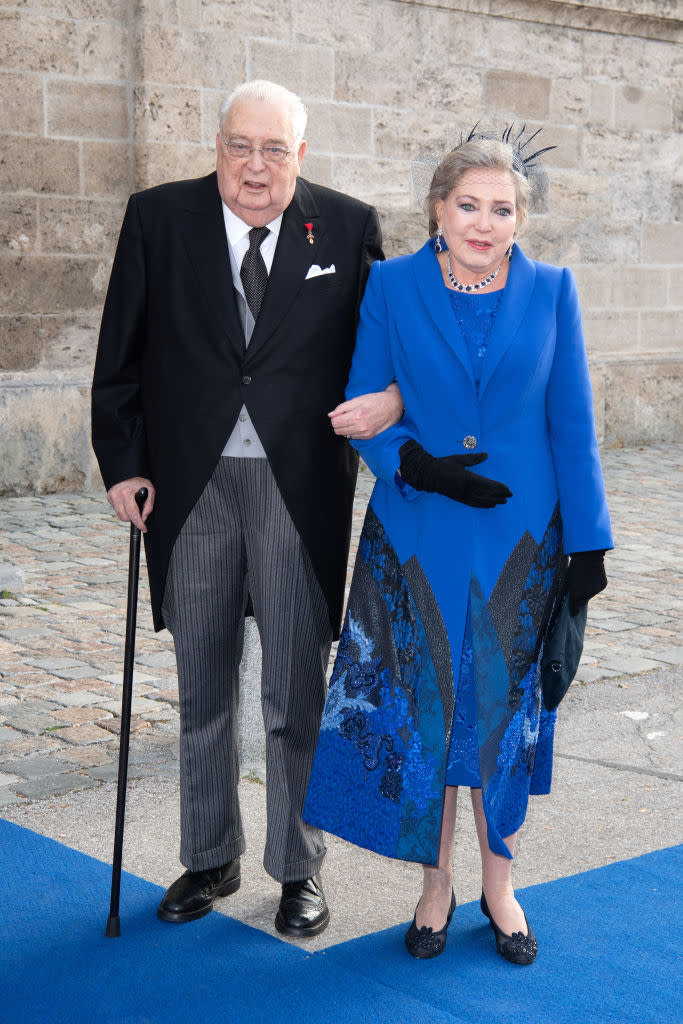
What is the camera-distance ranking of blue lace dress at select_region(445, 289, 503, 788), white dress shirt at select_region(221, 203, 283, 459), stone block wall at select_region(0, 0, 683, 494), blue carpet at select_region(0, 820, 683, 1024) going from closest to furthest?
1. blue carpet at select_region(0, 820, 683, 1024)
2. blue lace dress at select_region(445, 289, 503, 788)
3. white dress shirt at select_region(221, 203, 283, 459)
4. stone block wall at select_region(0, 0, 683, 494)

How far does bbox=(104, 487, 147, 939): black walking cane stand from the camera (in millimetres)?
3240

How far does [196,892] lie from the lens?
11.1ft

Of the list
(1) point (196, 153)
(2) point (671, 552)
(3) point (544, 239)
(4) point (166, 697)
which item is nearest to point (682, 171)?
(3) point (544, 239)

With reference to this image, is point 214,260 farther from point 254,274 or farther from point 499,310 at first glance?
point 499,310

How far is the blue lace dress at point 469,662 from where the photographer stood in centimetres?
316

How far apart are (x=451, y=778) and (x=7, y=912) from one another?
114cm

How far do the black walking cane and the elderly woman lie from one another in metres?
0.51

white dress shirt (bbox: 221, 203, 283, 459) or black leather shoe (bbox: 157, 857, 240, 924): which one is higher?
white dress shirt (bbox: 221, 203, 283, 459)

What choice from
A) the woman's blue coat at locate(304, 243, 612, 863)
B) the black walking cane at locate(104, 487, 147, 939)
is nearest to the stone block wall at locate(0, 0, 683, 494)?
the black walking cane at locate(104, 487, 147, 939)

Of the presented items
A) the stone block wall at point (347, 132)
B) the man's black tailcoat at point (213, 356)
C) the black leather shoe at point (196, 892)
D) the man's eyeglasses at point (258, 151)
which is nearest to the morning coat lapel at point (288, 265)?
the man's black tailcoat at point (213, 356)

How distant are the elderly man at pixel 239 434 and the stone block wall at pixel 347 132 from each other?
634 centimetres

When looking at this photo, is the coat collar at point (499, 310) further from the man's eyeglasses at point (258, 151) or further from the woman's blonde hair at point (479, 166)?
the man's eyeglasses at point (258, 151)

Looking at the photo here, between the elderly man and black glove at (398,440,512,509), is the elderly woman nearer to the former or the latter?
black glove at (398,440,512,509)

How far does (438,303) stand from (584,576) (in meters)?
0.72
